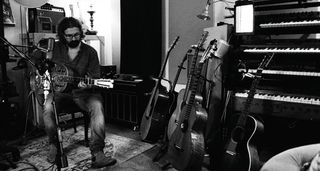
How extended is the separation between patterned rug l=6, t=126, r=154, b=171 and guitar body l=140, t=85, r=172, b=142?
271mm

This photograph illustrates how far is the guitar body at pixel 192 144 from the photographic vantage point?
2.26 m

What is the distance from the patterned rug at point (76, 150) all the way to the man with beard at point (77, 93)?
0.14 meters

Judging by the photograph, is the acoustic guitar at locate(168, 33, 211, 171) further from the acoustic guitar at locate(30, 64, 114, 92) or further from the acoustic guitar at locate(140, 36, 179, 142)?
the acoustic guitar at locate(30, 64, 114, 92)

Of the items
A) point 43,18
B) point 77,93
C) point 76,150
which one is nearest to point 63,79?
point 77,93

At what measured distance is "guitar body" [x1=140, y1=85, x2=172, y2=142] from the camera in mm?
2965

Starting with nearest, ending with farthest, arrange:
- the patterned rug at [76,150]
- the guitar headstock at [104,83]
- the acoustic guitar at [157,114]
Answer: the guitar headstock at [104,83], the patterned rug at [76,150], the acoustic guitar at [157,114]

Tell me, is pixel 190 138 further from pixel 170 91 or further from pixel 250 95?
pixel 170 91

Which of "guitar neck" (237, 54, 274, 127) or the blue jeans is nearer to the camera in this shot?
"guitar neck" (237, 54, 274, 127)

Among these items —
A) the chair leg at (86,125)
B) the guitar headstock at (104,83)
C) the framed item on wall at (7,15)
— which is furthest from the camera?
the framed item on wall at (7,15)

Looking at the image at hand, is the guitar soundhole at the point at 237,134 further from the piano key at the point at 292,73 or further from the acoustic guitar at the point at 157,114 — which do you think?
the acoustic guitar at the point at 157,114

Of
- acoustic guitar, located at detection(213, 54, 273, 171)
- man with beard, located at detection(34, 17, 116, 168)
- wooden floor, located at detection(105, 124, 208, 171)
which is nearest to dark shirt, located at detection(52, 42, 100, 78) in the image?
man with beard, located at detection(34, 17, 116, 168)

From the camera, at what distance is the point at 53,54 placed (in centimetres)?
304

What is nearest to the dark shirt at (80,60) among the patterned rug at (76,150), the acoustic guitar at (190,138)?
the patterned rug at (76,150)

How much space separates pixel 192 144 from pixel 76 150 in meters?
1.49
